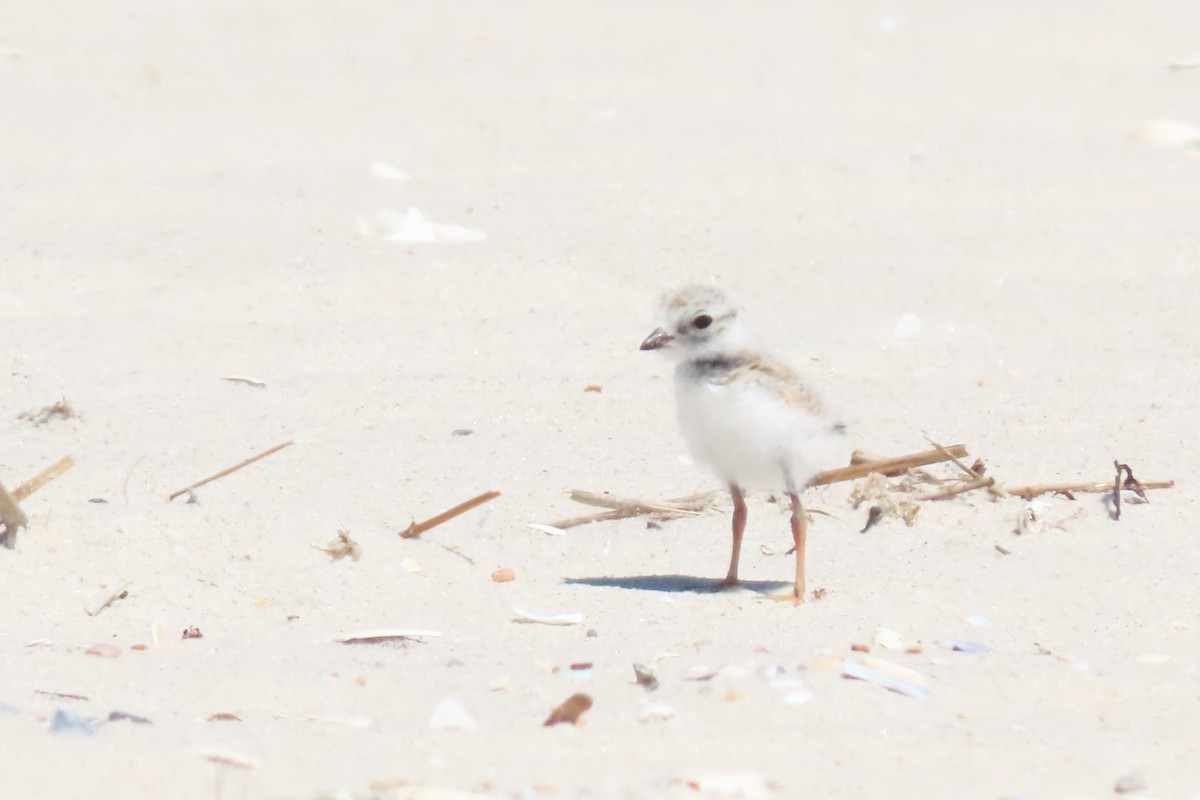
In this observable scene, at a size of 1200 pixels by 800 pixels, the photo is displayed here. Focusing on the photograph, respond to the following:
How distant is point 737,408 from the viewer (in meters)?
3.71

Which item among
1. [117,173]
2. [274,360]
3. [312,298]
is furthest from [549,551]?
[117,173]

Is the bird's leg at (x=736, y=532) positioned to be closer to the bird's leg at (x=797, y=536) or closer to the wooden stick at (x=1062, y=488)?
the bird's leg at (x=797, y=536)

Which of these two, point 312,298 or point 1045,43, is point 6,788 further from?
point 1045,43

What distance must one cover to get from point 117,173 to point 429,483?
9.08 feet

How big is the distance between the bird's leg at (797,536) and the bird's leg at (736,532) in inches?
4.7

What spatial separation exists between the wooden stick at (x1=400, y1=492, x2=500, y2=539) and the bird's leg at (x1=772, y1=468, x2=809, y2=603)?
73 centimetres

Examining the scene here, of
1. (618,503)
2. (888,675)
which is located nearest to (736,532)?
(618,503)

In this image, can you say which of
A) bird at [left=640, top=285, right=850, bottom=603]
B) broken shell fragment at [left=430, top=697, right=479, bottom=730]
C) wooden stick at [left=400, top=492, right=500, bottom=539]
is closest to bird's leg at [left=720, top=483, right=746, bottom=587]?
bird at [left=640, top=285, right=850, bottom=603]

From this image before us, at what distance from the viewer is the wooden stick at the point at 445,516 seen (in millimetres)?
3943

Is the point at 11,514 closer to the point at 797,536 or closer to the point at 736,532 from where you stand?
the point at 736,532

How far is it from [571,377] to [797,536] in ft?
4.72

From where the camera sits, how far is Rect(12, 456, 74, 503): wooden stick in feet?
12.3

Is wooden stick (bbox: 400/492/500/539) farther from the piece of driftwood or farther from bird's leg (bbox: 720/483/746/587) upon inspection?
the piece of driftwood

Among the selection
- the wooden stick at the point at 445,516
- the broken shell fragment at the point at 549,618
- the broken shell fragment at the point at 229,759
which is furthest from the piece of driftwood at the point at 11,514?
the broken shell fragment at the point at 229,759
